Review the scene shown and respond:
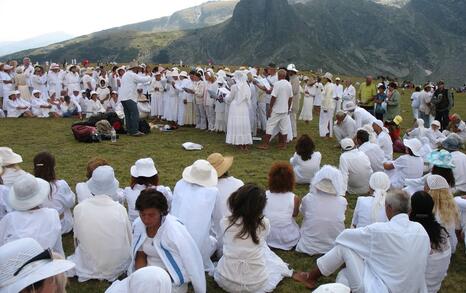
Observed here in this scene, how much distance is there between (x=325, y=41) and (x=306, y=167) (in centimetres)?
12054

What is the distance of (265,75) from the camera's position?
13.6 m

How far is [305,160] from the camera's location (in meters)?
8.46

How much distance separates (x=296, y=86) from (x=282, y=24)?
112 metres

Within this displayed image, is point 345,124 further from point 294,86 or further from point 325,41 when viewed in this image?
point 325,41

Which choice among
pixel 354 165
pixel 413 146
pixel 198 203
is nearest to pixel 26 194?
pixel 198 203

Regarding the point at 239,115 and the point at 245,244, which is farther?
the point at 239,115

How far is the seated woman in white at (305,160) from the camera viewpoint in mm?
8250

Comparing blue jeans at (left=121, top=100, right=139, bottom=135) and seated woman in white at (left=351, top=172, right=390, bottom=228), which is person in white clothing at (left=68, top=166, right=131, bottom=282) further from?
blue jeans at (left=121, top=100, right=139, bottom=135)

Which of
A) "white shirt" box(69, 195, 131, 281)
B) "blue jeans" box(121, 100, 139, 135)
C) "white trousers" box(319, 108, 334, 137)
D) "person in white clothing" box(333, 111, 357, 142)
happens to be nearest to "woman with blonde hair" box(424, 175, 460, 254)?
"white shirt" box(69, 195, 131, 281)

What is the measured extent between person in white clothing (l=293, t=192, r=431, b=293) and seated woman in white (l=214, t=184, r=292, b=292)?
0.87 metres

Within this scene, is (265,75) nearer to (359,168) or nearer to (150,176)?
(359,168)

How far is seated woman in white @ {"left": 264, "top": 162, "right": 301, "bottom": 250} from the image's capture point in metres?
5.71

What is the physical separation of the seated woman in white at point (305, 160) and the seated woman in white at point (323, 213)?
2546 mm

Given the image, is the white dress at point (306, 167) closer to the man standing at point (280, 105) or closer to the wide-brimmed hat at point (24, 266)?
the man standing at point (280, 105)
